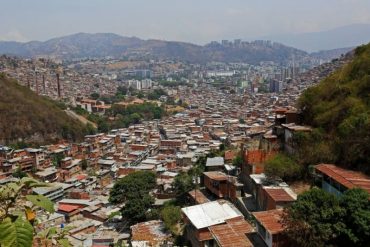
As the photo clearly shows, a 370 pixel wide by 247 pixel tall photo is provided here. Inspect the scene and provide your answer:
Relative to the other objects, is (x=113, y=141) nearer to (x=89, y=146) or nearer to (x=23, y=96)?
(x=89, y=146)

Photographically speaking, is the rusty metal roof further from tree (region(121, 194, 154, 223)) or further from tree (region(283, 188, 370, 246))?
tree (region(283, 188, 370, 246))

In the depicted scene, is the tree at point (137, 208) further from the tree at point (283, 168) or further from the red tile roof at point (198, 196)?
the tree at point (283, 168)

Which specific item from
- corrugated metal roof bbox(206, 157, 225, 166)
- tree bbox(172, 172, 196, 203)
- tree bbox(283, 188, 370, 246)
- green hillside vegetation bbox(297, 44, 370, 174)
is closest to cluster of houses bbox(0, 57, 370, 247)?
corrugated metal roof bbox(206, 157, 225, 166)

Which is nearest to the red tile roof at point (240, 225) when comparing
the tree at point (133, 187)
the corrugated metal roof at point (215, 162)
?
the corrugated metal roof at point (215, 162)

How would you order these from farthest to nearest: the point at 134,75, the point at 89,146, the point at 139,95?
the point at 134,75 → the point at 139,95 → the point at 89,146

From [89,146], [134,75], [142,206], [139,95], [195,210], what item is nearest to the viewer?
[195,210]

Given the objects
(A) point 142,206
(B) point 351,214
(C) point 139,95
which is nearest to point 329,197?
(B) point 351,214
